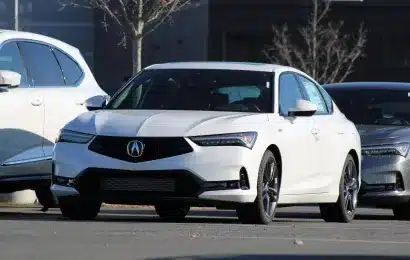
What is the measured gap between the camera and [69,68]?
14094mm

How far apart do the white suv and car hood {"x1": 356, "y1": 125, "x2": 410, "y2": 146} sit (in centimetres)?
316

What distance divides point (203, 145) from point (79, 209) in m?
1.43

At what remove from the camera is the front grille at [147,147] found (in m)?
11.2

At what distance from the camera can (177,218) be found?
1325 centimetres

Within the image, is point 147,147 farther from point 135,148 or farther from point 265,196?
point 265,196

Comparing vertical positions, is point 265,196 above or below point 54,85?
below

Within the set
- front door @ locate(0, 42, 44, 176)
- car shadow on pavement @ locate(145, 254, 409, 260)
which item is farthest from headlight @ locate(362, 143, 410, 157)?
car shadow on pavement @ locate(145, 254, 409, 260)

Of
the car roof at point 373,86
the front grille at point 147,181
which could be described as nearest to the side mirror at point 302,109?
the front grille at point 147,181

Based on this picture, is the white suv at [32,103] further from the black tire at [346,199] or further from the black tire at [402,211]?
the black tire at [402,211]

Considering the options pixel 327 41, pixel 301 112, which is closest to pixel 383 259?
pixel 301 112

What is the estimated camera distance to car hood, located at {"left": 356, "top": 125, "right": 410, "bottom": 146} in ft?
48.6

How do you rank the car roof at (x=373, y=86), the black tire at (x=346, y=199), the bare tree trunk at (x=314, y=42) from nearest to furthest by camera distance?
the black tire at (x=346, y=199) < the car roof at (x=373, y=86) < the bare tree trunk at (x=314, y=42)

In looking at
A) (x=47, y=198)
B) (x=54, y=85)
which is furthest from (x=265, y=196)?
(x=47, y=198)

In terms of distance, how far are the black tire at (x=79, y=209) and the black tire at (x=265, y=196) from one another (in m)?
1.30
